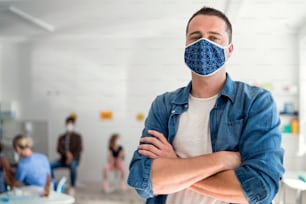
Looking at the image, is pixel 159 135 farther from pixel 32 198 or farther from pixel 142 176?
pixel 32 198

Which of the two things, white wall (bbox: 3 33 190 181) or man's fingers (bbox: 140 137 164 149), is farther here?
white wall (bbox: 3 33 190 181)

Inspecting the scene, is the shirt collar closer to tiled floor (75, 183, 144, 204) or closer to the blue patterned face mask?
the blue patterned face mask

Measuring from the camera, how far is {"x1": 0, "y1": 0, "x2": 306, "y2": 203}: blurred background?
1466 millimetres

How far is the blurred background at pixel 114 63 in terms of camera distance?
1466mm

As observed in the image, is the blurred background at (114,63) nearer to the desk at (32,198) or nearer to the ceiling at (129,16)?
the ceiling at (129,16)

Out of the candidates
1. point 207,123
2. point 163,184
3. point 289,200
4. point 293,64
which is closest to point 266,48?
point 293,64

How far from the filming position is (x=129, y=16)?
2.44 m

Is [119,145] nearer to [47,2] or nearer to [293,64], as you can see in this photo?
[47,2]

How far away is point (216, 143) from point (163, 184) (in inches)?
6.4

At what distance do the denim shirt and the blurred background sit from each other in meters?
0.41

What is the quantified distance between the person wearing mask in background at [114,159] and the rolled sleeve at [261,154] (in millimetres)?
2550

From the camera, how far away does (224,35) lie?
35.5 inches

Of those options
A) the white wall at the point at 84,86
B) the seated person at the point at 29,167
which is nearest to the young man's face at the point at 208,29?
the white wall at the point at 84,86

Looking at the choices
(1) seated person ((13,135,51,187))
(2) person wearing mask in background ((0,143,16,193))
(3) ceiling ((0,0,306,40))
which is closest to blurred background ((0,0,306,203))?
(3) ceiling ((0,0,306,40))
